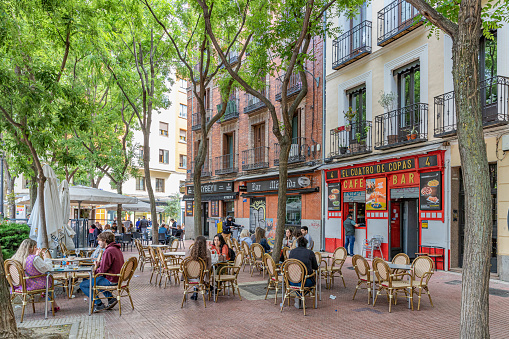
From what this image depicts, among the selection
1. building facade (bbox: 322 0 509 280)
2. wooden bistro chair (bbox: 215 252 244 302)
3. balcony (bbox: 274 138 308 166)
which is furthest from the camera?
balcony (bbox: 274 138 308 166)

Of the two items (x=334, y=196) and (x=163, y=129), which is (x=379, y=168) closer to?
(x=334, y=196)

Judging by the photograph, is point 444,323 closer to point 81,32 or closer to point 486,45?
point 486,45

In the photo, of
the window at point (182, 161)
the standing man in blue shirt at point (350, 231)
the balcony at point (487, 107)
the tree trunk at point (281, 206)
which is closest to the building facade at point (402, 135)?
the balcony at point (487, 107)

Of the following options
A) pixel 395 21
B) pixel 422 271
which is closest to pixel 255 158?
pixel 395 21

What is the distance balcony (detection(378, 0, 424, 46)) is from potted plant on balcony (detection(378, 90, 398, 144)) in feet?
6.23

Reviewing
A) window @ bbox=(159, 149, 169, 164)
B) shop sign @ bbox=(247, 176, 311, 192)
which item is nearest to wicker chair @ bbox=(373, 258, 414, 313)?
shop sign @ bbox=(247, 176, 311, 192)

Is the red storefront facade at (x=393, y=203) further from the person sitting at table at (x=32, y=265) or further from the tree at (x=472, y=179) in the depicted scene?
the person sitting at table at (x=32, y=265)

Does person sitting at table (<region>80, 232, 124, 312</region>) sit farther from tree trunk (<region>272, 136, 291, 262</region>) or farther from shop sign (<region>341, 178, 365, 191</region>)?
shop sign (<region>341, 178, 365, 191</region>)

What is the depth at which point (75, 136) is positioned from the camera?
20.1 m

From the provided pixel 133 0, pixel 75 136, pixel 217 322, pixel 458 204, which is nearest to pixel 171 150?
pixel 75 136

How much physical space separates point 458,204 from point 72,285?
35.3 ft

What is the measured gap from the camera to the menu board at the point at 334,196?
1698 centimetres

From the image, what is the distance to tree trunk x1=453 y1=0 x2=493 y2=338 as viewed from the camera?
4.48m

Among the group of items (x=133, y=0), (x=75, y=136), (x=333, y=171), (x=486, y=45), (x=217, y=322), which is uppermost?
(x=133, y=0)
